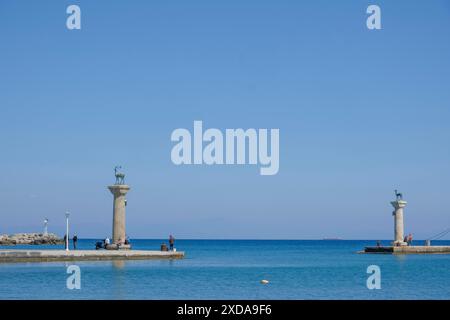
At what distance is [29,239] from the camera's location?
144 meters

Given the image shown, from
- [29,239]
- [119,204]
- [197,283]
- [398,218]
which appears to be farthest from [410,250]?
[29,239]

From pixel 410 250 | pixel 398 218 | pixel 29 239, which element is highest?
pixel 398 218

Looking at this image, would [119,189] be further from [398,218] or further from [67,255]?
[398,218]

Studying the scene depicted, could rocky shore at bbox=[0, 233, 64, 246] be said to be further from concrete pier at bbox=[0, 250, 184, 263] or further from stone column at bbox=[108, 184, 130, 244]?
concrete pier at bbox=[0, 250, 184, 263]

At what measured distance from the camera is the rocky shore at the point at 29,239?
5472 inches

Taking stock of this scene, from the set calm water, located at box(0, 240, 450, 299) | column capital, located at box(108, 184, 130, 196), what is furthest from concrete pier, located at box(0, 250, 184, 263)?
column capital, located at box(108, 184, 130, 196)

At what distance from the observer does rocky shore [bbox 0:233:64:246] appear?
456 ft

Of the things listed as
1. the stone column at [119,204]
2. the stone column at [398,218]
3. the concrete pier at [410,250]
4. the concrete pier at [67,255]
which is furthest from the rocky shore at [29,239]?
the concrete pier at [67,255]

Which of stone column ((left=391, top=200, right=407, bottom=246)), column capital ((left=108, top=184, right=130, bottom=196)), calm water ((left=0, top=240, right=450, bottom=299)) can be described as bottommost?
calm water ((left=0, top=240, right=450, bottom=299))
